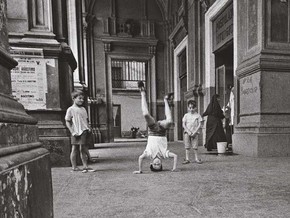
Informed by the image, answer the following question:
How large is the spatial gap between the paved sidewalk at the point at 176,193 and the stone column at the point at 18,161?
2.08 feet

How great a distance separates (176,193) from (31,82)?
3.15 meters

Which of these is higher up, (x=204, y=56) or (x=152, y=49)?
(x=152, y=49)

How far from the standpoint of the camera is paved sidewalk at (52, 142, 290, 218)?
192cm

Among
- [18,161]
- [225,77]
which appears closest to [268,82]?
[225,77]

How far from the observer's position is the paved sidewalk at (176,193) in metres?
1.92

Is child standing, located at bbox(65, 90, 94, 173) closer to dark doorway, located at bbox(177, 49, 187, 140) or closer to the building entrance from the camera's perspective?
the building entrance

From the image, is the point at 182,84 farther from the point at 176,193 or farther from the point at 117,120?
the point at 117,120

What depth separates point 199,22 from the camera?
342 inches

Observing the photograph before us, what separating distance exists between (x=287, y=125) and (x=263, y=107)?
0.68 meters

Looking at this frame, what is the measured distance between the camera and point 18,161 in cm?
110

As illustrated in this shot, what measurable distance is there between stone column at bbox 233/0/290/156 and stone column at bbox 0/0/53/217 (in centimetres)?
472

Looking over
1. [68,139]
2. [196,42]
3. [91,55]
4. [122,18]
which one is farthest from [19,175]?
[122,18]

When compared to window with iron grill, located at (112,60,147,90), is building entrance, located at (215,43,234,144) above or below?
below

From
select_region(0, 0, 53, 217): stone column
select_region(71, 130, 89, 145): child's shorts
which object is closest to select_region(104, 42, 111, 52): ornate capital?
select_region(71, 130, 89, 145): child's shorts
